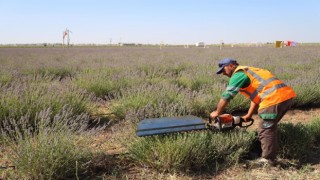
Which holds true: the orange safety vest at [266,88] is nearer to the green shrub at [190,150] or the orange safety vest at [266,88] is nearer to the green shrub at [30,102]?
the green shrub at [190,150]

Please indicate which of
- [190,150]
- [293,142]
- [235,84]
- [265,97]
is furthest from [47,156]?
[293,142]

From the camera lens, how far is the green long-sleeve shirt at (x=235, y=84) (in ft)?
11.1

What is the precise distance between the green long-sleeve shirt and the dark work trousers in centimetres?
38

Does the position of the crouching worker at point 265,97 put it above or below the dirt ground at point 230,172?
above

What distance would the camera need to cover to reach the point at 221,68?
365cm

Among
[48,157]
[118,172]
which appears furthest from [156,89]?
[48,157]

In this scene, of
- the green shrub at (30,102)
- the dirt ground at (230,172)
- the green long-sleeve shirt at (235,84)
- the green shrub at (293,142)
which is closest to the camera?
the dirt ground at (230,172)

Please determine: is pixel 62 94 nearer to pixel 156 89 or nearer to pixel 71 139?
pixel 156 89

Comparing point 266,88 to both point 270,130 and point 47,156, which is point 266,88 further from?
point 47,156

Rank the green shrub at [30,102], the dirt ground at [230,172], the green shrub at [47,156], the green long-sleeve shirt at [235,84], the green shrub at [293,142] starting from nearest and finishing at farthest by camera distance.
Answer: the green shrub at [47,156]
the dirt ground at [230,172]
the green long-sleeve shirt at [235,84]
the green shrub at [293,142]
the green shrub at [30,102]

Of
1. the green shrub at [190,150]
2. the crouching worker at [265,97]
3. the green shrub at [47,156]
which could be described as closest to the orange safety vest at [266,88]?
the crouching worker at [265,97]

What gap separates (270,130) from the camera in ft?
11.4

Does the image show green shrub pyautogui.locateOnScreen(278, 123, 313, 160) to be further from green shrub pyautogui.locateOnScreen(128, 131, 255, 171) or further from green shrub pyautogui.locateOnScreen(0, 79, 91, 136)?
green shrub pyautogui.locateOnScreen(0, 79, 91, 136)

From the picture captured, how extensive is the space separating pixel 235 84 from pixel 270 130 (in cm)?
65
